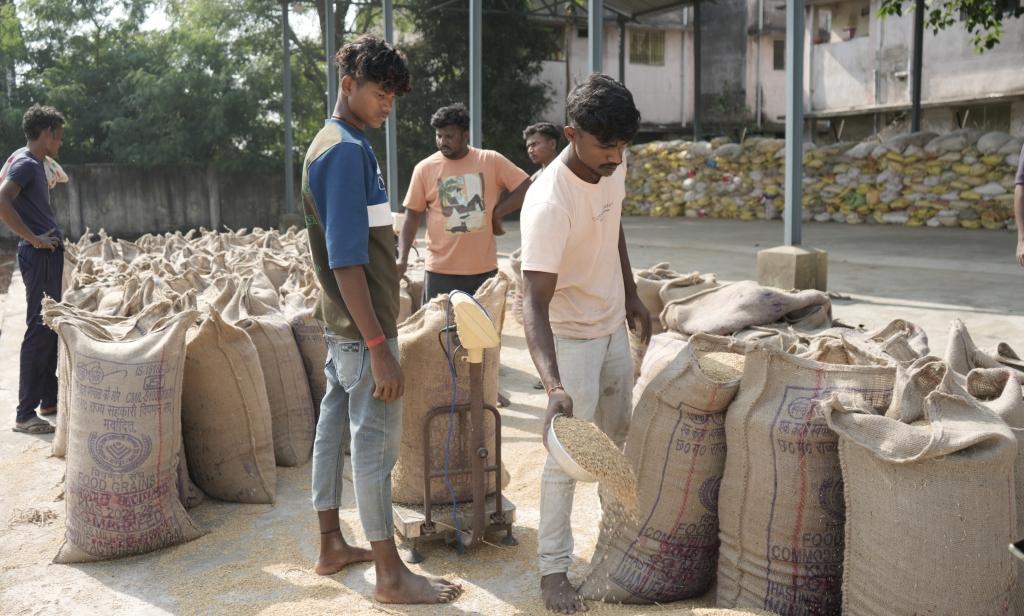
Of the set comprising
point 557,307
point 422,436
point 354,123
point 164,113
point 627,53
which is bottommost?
point 422,436

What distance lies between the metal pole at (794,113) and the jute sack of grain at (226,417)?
16.8ft

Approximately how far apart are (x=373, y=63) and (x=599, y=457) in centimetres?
135

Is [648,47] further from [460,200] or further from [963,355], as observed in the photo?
[963,355]

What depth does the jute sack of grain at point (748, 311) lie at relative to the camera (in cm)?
426

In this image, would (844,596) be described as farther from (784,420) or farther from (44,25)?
(44,25)

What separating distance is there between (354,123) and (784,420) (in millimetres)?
1569

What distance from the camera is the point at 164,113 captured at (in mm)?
20688

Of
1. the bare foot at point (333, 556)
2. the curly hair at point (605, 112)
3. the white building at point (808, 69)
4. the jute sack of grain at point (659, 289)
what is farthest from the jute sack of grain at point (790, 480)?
the white building at point (808, 69)

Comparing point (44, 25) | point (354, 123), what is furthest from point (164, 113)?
point (354, 123)

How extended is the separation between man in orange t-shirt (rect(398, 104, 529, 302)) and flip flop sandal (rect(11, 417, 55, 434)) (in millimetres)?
2316

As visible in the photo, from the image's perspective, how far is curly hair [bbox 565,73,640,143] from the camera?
103 inches

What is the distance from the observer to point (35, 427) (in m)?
5.18

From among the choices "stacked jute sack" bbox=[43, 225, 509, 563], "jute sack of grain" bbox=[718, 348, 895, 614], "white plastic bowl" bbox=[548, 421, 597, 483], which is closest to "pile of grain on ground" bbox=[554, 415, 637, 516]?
"white plastic bowl" bbox=[548, 421, 597, 483]

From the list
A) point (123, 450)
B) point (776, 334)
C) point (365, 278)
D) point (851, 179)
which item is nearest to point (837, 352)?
point (776, 334)
